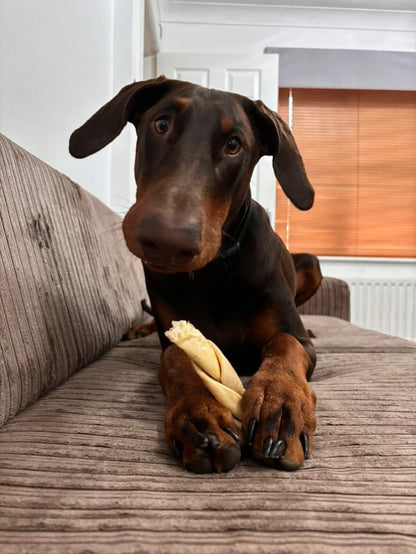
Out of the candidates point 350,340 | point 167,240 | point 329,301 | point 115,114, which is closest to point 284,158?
point 115,114

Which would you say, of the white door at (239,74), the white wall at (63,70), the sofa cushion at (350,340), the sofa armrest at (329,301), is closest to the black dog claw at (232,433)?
the sofa cushion at (350,340)

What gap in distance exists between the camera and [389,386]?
1108mm

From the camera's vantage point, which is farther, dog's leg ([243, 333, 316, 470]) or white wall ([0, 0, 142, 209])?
white wall ([0, 0, 142, 209])

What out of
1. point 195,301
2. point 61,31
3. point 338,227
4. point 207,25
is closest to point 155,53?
point 207,25

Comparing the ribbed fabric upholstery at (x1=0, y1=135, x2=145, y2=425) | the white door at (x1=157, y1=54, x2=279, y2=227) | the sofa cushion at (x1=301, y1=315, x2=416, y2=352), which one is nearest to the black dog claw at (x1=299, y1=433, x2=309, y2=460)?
the ribbed fabric upholstery at (x1=0, y1=135, x2=145, y2=425)

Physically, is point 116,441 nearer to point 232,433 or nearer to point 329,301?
point 232,433

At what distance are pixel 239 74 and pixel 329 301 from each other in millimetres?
2377

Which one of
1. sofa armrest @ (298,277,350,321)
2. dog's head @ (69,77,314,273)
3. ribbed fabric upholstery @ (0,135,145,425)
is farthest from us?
sofa armrest @ (298,277,350,321)

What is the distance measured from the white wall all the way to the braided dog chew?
1.08 meters

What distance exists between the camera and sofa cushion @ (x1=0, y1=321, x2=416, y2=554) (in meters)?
0.50

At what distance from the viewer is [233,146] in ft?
3.34

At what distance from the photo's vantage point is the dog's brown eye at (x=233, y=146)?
101 cm

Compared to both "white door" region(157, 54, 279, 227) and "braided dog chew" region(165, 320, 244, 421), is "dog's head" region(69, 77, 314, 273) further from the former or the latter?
"white door" region(157, 54, 279, 227)

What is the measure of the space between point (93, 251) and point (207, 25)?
13.5 feet
